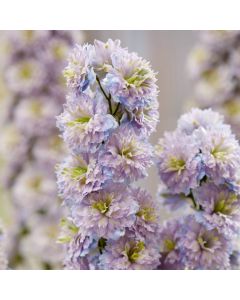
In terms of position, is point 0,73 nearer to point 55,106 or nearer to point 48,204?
point 55,106

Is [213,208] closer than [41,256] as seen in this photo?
Yes

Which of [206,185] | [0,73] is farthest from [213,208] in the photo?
[0,73]

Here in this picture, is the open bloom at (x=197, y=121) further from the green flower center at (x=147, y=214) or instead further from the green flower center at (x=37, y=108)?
the green flower center at (x=37, y=108)

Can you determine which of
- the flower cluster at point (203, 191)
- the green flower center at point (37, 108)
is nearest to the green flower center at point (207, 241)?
the flower cluster at point (203, 191)

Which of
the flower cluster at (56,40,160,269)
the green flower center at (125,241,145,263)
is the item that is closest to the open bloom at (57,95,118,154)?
the flower cluster at (56,40,160,269)

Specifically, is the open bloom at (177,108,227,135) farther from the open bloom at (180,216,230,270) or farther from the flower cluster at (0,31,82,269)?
the flower cluster at (0,31,82,269)
